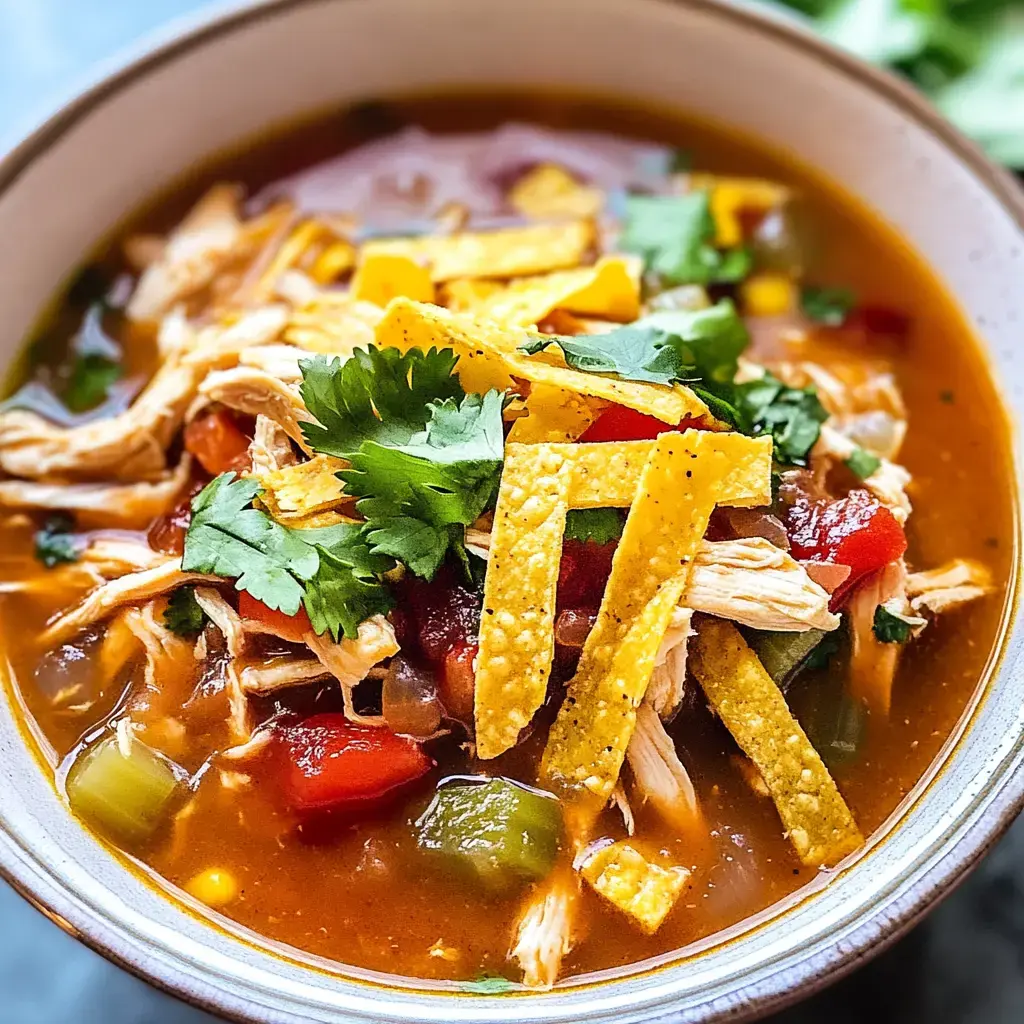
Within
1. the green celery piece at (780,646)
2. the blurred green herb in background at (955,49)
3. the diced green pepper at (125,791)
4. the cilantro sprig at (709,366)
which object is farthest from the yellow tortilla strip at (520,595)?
the blurred green herb in background at (955,49)

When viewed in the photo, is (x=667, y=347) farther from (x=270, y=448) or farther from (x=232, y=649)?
(x=232, y=649)

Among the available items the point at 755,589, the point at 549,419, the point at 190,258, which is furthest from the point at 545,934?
the point at 190,258

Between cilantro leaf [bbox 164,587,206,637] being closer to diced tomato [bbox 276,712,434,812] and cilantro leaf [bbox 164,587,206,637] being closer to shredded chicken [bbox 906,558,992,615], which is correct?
diced tomato [bbox 276,712,434,812]

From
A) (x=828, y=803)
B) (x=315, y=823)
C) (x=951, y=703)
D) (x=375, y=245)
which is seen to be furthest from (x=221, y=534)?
(x=951, y=703)

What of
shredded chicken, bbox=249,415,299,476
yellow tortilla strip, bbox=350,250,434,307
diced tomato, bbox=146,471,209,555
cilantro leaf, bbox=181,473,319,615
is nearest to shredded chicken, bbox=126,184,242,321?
yellow tortilla strip, bbox=350,250,434,307

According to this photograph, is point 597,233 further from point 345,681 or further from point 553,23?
point 345,681
